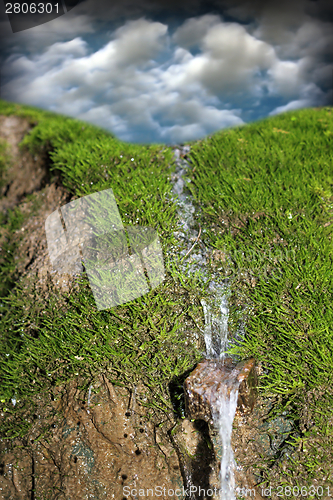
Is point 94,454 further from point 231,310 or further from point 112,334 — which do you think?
point 231,310

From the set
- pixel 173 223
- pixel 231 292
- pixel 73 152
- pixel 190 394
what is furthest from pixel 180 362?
pixel 73 152

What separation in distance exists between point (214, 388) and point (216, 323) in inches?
19.8

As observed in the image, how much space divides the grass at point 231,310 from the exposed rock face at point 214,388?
0.50ft

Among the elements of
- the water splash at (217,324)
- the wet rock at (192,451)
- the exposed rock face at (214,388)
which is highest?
the water splash at (217,324)

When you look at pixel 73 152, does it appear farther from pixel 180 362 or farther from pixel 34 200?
pixel 180 362

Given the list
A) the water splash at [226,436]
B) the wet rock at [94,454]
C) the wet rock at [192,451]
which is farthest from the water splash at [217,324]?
the wet rock at [94,454]

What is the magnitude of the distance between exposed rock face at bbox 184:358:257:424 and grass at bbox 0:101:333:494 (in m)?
0.15

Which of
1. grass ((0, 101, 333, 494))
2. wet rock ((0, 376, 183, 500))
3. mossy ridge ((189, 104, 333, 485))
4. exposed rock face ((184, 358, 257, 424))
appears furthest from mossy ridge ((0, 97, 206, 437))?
mossy ridge ((189, 104, 333, 485))

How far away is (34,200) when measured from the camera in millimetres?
3973

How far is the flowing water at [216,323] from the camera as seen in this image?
7.44 ft

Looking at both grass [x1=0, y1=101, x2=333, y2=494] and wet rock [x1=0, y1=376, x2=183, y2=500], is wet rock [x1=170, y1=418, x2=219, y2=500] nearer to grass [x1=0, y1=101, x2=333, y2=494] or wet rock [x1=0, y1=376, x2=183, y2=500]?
wet rock [x1=0, y1=376, x2=183, y2=500]

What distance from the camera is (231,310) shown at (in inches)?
104

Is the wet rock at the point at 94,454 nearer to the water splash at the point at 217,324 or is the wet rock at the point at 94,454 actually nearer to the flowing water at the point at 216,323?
the flowing water at the point at 216,323

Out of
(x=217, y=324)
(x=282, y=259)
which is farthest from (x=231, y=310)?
(x=282, y=259)
